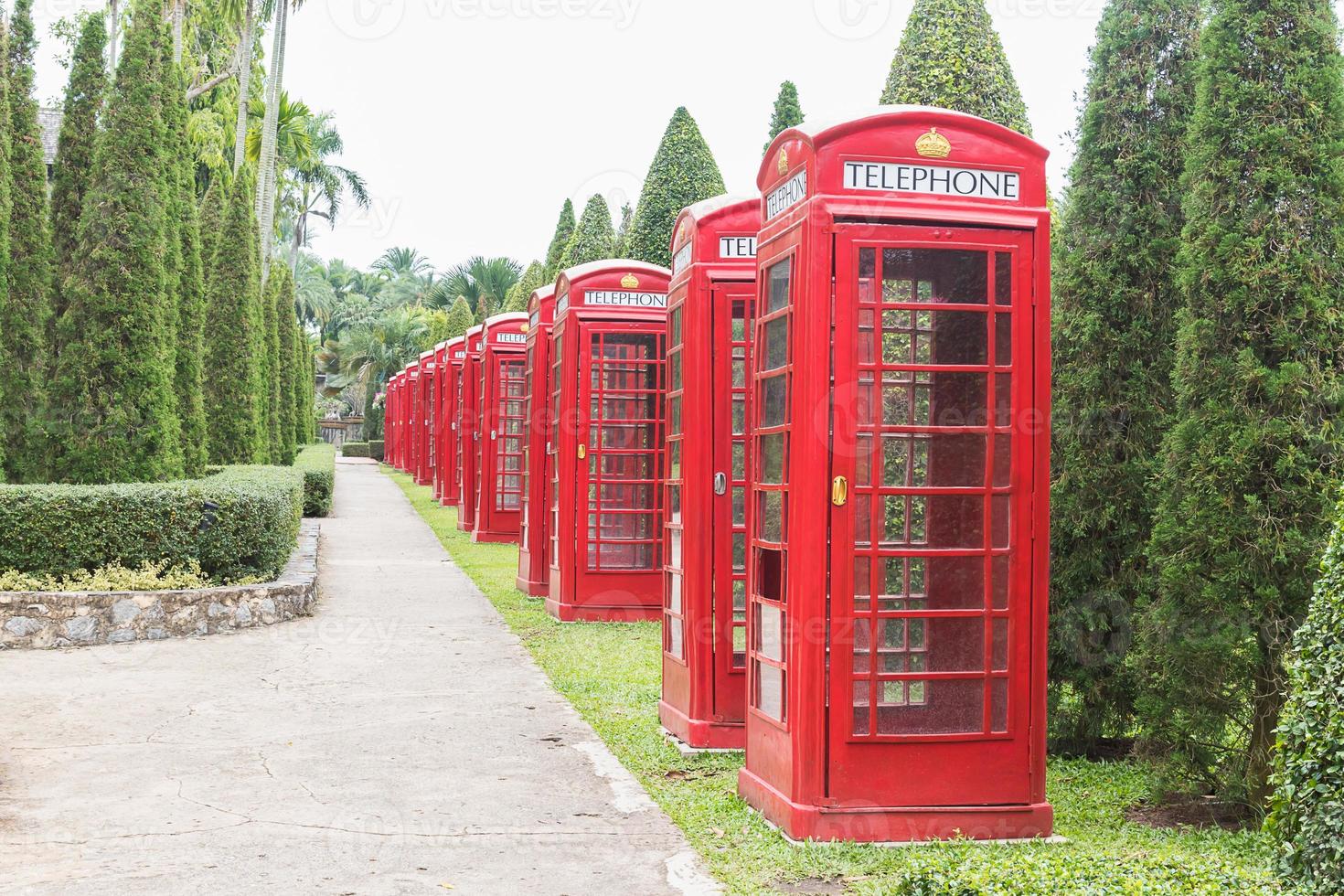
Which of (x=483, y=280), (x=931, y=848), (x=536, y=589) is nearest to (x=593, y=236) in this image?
(x=536, y=589)

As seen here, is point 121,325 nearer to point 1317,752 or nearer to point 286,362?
point 1317,752

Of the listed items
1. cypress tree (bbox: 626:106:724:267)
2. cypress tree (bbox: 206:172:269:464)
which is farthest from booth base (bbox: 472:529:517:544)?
cypress tree (bbox: 626:106:724:267)

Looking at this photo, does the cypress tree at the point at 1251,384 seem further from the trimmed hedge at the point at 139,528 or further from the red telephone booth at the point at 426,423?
the red telephone booth at the point at 426,423

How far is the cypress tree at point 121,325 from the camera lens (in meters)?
13.1

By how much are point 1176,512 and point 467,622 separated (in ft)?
26.3

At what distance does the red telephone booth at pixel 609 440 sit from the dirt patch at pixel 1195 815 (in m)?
6.26

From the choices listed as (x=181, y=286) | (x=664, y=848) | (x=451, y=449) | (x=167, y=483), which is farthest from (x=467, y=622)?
(x=451, y=449)

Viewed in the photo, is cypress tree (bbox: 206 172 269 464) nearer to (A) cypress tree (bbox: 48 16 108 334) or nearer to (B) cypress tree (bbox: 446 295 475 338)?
(A) cypress tree (bbox: 48 16 108 334)

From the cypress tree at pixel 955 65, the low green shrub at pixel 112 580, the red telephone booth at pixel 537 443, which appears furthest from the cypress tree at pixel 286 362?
the cypress tree at pixel 955 65

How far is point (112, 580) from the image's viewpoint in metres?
11.0

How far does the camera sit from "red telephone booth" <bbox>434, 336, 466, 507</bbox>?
25.9 metres

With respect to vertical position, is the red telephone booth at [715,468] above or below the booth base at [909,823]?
above

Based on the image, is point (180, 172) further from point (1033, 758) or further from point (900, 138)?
point (1033, 758)

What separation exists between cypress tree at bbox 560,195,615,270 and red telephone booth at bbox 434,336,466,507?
285 cm
